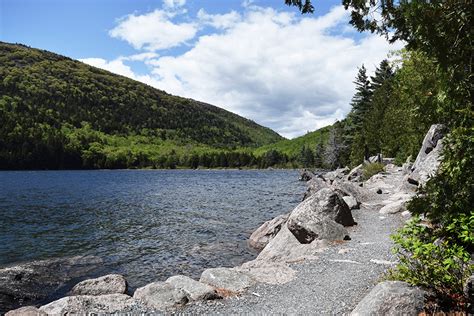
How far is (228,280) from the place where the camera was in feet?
37.7

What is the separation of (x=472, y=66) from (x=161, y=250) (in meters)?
19.5

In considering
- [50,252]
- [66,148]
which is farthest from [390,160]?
[66,148]

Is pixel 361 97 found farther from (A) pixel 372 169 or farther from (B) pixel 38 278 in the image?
(B) pixel 38 278

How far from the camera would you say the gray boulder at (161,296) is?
1002cm

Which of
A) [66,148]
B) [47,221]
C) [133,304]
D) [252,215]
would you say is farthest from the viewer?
[66,148]

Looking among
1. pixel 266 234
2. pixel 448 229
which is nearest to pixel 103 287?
pixel 266 234

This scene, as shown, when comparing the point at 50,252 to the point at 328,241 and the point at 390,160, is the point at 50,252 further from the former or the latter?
the point at 390,160

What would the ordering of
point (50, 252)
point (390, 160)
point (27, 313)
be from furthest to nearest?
point (390, 160) → point (50, 252) → point (27, 313)

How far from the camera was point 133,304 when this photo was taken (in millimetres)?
10148

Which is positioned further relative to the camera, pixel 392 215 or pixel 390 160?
pixel 390 160

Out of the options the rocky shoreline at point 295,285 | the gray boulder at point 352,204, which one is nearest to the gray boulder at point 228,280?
the rocky shoreline at point 295,285

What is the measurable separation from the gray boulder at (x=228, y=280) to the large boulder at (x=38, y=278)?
8192mm

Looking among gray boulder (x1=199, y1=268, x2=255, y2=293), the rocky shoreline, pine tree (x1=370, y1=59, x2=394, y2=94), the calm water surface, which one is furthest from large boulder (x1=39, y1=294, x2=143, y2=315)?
pine tree (x1=370, y1=59, x2=394, y2=94)

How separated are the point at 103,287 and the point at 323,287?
880 centimetres
